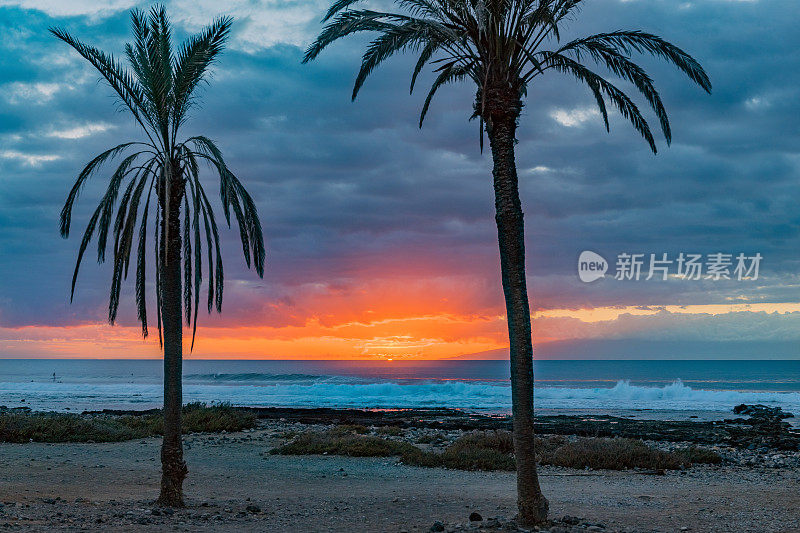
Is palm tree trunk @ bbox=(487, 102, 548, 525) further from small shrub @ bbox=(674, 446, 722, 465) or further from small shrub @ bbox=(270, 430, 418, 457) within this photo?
small shrub @ bbox=(674, 446, 722, 465)

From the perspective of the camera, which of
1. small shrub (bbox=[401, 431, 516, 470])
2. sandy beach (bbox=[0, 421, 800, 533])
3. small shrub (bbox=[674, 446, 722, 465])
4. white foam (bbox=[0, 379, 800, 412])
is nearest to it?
sandy beach (bbox=[0, 421, 800, 533])

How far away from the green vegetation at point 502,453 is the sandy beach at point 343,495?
20.5 inches

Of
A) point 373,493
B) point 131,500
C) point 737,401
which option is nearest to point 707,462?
point 373,493

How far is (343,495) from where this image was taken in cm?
1349

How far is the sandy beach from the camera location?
10.3 metres

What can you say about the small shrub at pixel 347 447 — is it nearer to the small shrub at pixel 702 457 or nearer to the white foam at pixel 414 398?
the small shrub at pixel 702 457

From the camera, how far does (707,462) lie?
19.1 metres

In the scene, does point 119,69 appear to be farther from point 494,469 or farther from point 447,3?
point 494,469

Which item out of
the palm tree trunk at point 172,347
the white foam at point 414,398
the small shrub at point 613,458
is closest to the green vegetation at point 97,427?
the palm tree trunk at point 172,347

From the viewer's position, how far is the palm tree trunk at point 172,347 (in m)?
10.9

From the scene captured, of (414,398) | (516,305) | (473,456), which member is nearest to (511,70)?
(516,305)

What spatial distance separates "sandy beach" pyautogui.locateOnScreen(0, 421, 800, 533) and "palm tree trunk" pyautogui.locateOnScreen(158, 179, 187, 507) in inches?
22.3

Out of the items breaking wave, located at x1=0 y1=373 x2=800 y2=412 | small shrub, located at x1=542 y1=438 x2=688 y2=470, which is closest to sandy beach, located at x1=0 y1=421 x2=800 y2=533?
small shrub, located at x1=542 y1=438 x2=688 y2=470

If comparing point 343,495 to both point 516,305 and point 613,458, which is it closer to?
point 516,305
